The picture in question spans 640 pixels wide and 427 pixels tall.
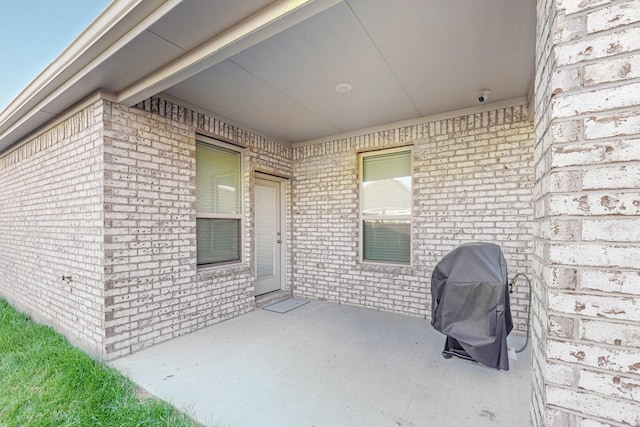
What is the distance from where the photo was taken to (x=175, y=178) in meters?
3.38

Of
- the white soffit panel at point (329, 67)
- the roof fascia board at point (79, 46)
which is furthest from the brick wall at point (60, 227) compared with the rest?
Answer: the white soffit panel at point (329, 67)

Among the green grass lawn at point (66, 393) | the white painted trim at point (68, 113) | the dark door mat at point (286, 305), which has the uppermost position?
the white painted trim at point (68, 113)

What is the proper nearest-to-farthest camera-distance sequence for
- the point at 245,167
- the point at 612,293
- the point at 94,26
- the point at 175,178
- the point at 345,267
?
the point at 612,293, the point at 94,26, the point at 175,178, the point at 245,167, the point at 345,267

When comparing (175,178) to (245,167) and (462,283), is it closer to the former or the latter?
(245,167)

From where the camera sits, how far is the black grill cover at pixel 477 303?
8.12ft

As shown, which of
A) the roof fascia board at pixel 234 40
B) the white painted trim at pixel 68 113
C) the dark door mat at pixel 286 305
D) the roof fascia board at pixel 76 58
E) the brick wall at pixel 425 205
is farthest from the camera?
the dark door mat at pixel 286 305

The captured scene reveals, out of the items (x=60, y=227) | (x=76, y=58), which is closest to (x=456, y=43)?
(x=76, y=58)

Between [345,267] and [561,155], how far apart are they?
3.90m

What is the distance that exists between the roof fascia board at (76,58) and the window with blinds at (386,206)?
132 inches

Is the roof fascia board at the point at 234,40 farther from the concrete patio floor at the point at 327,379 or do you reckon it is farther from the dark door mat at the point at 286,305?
the dark door mat at the point at 286,305

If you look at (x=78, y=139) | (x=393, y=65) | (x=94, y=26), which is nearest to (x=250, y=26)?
(x=94, y=26)

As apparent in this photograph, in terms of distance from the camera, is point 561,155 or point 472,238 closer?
point 561,155

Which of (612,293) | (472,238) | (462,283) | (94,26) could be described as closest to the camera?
(612,293)

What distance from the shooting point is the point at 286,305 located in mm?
4656
